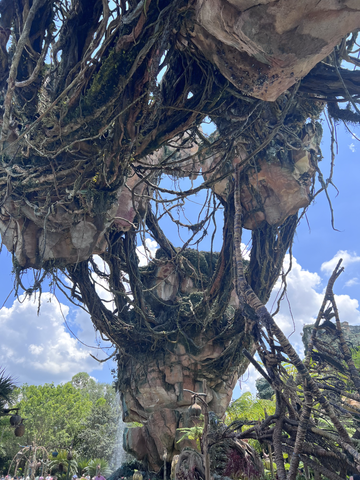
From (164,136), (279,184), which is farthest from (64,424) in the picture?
(164,136)

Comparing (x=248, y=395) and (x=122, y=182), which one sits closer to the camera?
(x=122, y=182)

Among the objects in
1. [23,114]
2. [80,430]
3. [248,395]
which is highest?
[23,114]

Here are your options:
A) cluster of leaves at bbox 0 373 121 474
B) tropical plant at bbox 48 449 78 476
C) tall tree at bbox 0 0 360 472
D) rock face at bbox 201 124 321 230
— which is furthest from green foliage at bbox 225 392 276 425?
cluster of leaves at bbox 0 373 121 474

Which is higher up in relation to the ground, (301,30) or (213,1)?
(213,1)

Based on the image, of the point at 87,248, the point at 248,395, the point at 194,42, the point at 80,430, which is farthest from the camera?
the point at 80,430

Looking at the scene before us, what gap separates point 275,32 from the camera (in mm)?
2283

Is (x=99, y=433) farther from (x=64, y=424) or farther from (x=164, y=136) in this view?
(x=164, y=136)

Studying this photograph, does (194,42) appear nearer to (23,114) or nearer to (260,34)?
(260,34)

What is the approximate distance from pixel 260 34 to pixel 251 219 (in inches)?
155

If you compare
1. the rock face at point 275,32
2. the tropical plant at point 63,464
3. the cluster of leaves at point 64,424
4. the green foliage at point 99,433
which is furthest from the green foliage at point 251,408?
the cluster of leaves at point 64,424

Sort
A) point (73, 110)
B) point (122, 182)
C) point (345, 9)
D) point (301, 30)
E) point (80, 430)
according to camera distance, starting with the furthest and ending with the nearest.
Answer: point (80, 430) → point (122, 182) → point (73, 110) → point (301, 30) → point (345, 9)

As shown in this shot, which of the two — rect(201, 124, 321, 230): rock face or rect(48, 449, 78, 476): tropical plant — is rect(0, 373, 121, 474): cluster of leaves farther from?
rect(201, 124, 321, 230): rock face

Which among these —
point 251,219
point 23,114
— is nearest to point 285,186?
point 251,219

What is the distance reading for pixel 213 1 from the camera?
2.28m
